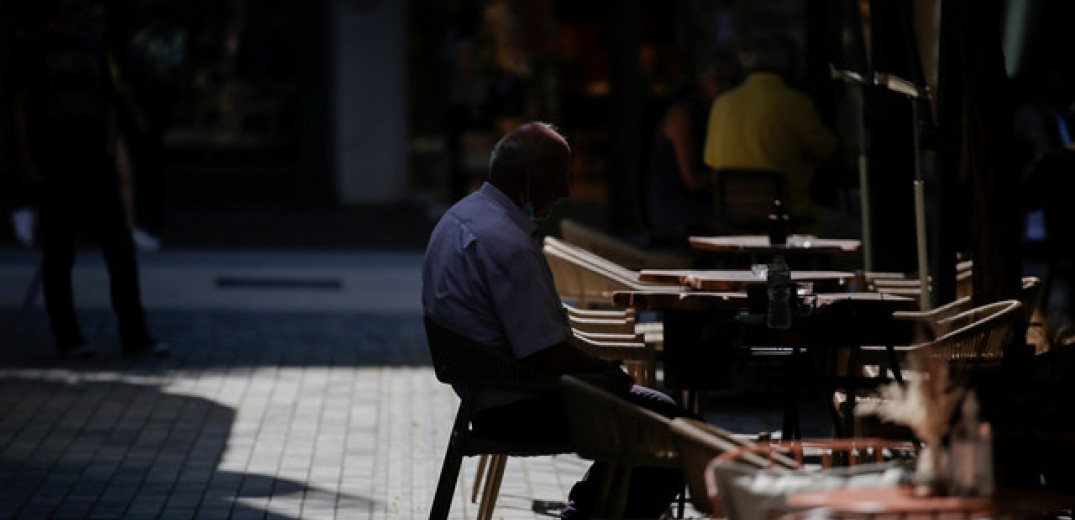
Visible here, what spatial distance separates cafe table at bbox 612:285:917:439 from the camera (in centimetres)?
702

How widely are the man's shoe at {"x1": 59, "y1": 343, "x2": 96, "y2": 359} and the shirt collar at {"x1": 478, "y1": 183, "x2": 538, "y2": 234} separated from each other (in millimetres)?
5751

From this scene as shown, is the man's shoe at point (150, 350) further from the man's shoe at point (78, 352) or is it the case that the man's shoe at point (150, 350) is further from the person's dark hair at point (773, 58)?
the person's dark hair at point (773, 58)

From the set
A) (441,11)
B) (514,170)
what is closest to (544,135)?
(514,170)

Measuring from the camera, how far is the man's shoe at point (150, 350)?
12.0 meters

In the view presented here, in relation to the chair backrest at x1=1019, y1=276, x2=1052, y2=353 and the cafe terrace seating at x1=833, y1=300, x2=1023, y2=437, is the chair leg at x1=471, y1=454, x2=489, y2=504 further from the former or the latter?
the chair backrest at x1=1019, y1=276, x2=1052, y2=353

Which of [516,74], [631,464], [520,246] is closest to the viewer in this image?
[631,464]

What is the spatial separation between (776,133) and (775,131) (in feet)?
0.04

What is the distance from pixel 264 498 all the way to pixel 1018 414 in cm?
317

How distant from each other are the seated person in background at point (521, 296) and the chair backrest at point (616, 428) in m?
0.54

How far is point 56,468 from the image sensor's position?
346 inches

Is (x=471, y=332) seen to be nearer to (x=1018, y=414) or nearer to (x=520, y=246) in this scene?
(x=520, y=246)

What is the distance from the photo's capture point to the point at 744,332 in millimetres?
7035

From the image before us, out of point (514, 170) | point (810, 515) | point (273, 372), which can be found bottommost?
point (273, 372)

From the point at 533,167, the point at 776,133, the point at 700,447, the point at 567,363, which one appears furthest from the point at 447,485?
the point at 776,133
